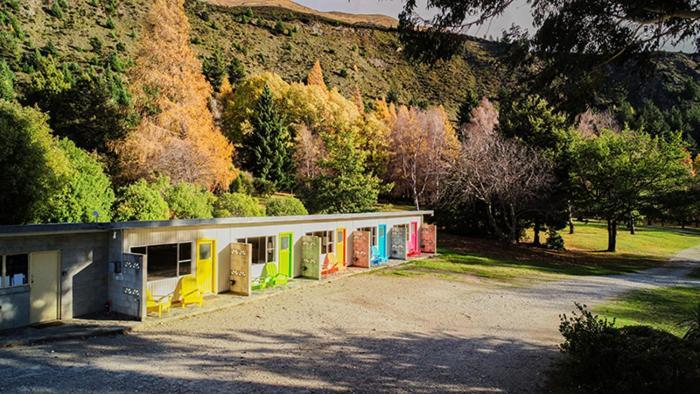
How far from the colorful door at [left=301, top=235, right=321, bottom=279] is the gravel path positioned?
2.97m

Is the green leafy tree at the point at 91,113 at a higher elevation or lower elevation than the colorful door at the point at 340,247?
higher

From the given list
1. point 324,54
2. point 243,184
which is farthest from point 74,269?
point 324,54

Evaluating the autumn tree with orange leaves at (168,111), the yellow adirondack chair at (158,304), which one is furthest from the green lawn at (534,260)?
the autumn tree with orange leaves at (168,111)

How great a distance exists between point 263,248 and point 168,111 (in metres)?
14.3

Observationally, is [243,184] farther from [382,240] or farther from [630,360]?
[630,360]

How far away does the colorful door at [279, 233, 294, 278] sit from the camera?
718 inches

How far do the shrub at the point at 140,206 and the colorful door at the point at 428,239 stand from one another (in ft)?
50.3

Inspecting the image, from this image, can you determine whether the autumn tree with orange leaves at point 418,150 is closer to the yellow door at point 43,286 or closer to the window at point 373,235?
the window at point 373,235

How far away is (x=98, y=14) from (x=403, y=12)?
260ft

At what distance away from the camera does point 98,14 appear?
72.9m

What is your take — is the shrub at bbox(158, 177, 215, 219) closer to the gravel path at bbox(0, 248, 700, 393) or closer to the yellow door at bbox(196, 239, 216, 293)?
the yellow door at bbox(196, 239, 216, 293)

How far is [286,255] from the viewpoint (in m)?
18.5

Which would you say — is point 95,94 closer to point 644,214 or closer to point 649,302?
point 649,302

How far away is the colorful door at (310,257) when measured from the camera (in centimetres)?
1870
